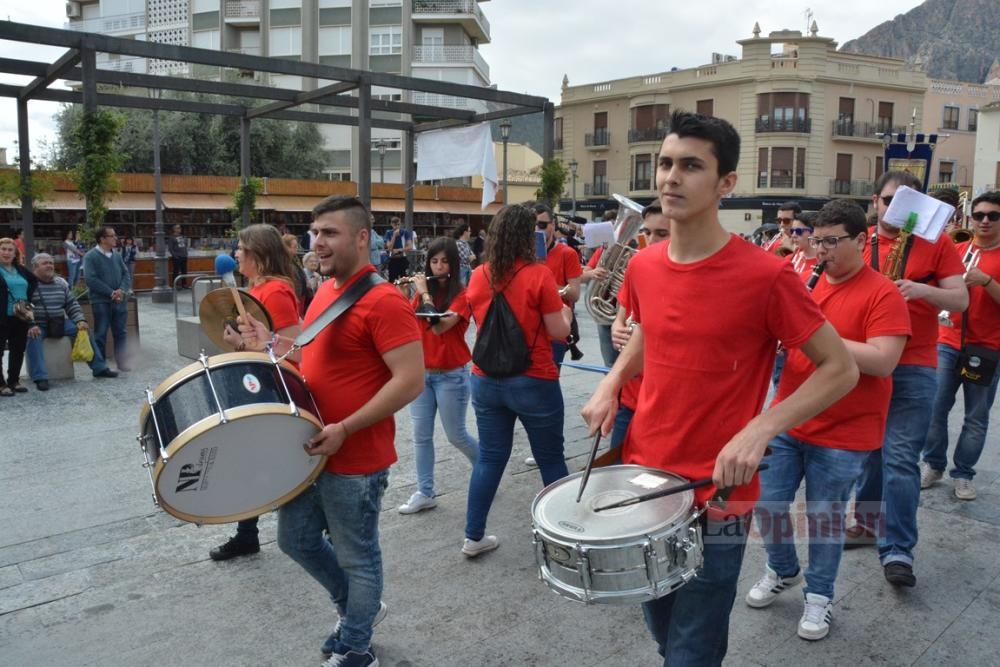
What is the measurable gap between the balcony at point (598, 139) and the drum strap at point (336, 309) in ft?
166

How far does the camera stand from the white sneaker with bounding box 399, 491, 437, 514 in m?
4.86

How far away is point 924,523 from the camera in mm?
4715

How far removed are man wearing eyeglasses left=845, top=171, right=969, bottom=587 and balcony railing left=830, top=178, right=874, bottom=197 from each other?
Result: 4630 cm

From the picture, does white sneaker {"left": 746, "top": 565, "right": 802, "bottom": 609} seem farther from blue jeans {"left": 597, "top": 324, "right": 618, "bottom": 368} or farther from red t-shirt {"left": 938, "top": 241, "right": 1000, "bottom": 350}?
blue jeans {"left": 597, "top": 324, "right": 618, "bottom": 368}

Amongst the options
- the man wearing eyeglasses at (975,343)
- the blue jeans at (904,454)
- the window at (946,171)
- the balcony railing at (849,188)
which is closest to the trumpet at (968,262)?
the man wearing eyeglasses at (975,343)

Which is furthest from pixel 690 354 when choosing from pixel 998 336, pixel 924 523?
pixel 998 336

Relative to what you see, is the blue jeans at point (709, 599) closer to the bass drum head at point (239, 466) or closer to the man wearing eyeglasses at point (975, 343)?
the bass drum head at point (239, 466)

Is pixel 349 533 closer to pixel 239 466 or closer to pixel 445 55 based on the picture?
pixel 239 466

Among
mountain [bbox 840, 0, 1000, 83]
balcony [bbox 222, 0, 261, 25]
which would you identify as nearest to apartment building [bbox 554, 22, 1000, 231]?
balcony [bbox 222, 0, 261, 25]

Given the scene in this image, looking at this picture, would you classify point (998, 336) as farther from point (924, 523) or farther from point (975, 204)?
point (924, 523)

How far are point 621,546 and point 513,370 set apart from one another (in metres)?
2.19

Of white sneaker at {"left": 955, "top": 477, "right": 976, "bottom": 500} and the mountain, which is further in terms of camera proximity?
the mountain

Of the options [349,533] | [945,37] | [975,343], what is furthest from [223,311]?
[945,37]

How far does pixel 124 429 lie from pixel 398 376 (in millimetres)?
4958
